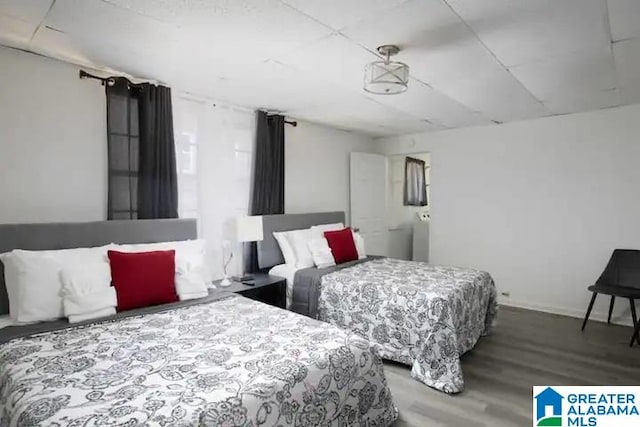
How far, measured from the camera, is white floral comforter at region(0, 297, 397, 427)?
125 centimetres

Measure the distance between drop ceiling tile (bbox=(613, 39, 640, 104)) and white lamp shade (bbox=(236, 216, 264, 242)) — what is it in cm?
312

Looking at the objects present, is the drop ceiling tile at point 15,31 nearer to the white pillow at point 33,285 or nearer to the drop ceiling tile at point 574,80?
the white pillow at point 33,285

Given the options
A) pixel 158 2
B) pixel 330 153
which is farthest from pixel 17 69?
pixel 330 153

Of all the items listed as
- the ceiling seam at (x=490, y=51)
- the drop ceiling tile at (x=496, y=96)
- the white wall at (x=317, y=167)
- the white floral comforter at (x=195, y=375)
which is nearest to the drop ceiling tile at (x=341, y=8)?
the ceiling seam at (x=490, y=51)

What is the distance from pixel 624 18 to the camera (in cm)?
196

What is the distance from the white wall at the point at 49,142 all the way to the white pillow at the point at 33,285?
46 cm

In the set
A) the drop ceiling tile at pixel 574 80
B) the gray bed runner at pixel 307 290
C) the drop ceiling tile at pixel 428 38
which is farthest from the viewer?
the gray bed runner at pixel 307 290

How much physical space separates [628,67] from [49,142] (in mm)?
4415

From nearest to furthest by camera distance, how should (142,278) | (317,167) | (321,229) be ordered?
(142,278) → (321,229) → (317,167)

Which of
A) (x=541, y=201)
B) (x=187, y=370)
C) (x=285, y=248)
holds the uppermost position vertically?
(x=541, y=201)

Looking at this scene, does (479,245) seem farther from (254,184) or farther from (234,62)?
(234,62)

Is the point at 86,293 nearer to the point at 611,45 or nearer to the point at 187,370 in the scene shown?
the point at 187,370

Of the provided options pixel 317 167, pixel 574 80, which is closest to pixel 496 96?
pixel 574 80

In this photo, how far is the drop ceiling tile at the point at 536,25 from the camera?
1.83 metres
